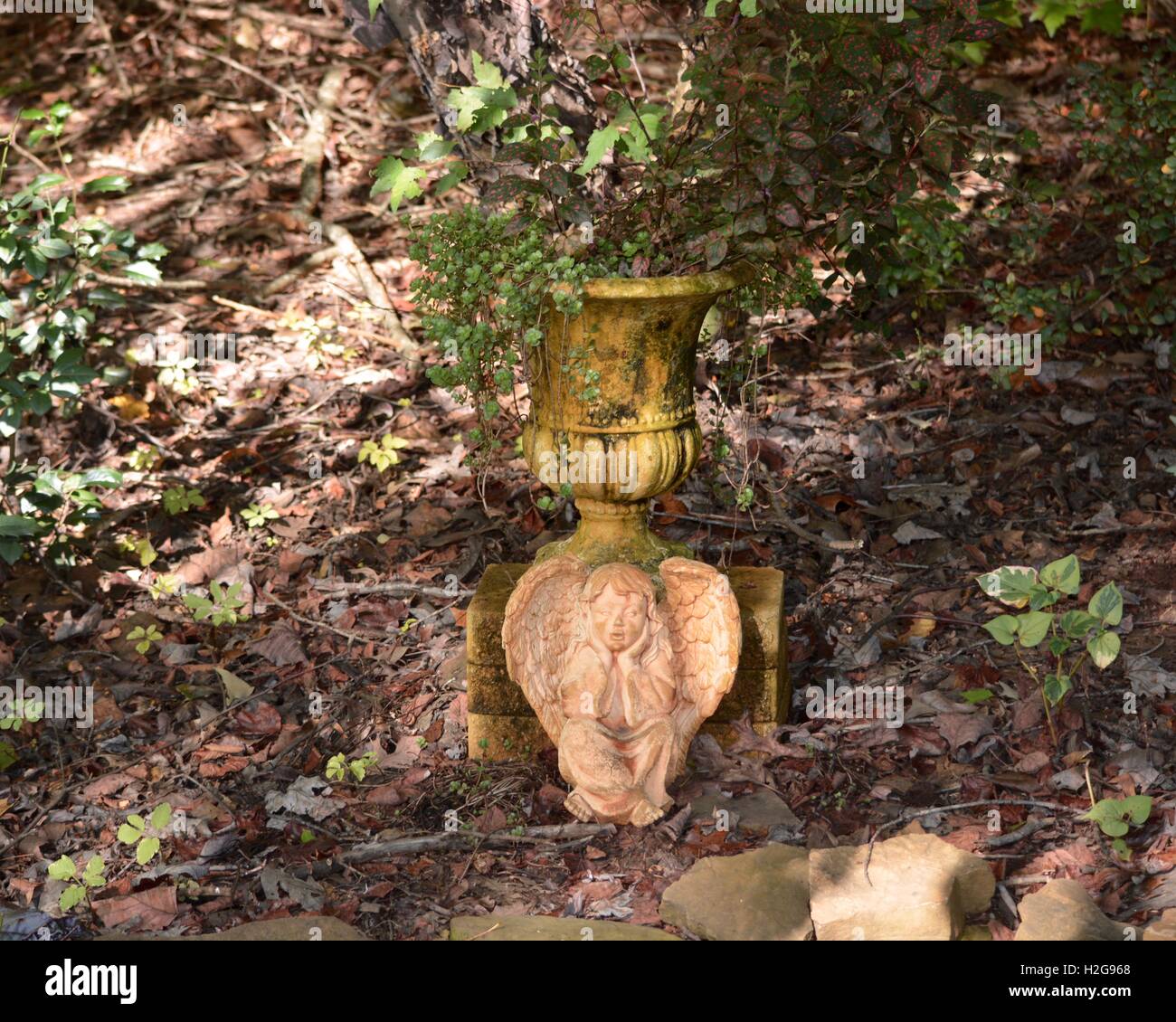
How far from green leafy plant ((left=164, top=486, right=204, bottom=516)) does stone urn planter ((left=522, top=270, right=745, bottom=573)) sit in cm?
200

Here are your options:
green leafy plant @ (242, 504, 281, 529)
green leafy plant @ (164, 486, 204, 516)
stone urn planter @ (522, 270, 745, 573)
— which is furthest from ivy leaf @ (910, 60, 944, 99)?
green leafy plant @ (164, 486, 204, 516)

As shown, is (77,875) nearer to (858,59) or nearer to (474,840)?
(474,840)

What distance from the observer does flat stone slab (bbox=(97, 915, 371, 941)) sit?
3.44 m

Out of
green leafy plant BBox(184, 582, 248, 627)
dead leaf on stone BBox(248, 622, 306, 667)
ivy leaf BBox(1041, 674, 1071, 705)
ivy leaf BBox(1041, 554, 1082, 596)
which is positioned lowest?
dead leaf on stone BBox(248, 622, 306, 667)

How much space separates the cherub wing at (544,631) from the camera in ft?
12.8

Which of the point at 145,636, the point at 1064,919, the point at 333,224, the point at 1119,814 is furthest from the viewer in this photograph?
the point at 333,224

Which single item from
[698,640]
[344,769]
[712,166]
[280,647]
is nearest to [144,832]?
[344,769]

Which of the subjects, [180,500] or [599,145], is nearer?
[599,145]

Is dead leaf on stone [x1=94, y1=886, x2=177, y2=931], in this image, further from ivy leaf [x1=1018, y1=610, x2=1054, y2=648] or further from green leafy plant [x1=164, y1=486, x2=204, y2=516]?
Result: ivy leaf [x1=1018, y1=610, x2=1054, y2=648]

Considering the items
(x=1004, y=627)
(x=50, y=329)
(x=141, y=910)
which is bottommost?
(x=141, y=910)

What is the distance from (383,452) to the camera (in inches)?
220

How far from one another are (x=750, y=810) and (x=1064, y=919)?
0.90m

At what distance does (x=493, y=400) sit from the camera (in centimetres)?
399

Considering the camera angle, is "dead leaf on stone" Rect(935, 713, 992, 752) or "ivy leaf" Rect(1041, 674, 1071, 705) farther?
"dead leaf on stone" Rect(935, 713, 992, 752)
